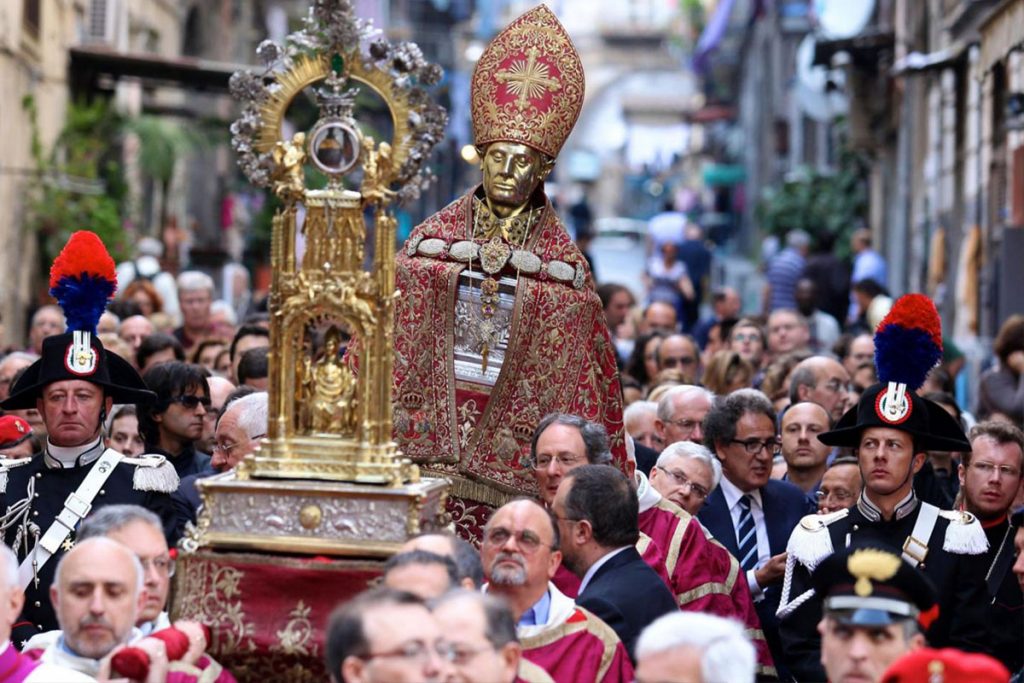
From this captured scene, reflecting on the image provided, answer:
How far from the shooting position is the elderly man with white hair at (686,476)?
927cm

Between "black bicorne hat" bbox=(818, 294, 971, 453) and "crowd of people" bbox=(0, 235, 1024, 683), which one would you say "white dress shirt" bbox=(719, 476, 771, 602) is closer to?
"crowd of people" bbox=(0, 235, 1024, 683)

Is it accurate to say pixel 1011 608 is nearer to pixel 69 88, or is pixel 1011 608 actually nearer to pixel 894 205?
pixel 69 88

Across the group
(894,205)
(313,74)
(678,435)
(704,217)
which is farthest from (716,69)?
(313,74)

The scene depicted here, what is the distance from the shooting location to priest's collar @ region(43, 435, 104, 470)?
8.35 metres

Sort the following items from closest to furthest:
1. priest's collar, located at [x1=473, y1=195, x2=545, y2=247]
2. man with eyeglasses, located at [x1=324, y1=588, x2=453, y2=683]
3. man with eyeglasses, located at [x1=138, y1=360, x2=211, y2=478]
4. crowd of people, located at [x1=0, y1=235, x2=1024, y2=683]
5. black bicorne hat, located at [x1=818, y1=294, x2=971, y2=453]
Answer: man with eyeglasses, located at [x1=324, y1=588, x2=453, y2=683] < crowd of people, located at [x1=0, y1=235, x2=1024, y2=683] < black bicorne hat, located at [x1=818, y1=294, x2=971, y2=453] < priest's collar, located at [x1=473, y1=195, x2=545, y2=247] < man with eyeglasses, located at [x1=138, y1=360, x2=211, y2=478]

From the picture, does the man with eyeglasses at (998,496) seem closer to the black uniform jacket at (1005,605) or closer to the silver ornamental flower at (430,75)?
the black uniform jacket at (1005,605)

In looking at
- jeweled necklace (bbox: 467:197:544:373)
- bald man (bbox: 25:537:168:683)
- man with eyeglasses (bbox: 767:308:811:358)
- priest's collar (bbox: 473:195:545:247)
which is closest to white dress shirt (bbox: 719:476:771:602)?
jeweled necklace (bbox: 467:197:544:373)

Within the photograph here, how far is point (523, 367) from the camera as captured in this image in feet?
29.3

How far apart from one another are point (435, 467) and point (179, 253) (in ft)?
50.0

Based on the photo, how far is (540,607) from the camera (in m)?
7.20

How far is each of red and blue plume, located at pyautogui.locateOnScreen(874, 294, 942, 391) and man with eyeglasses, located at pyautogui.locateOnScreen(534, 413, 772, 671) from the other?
38.0 inches

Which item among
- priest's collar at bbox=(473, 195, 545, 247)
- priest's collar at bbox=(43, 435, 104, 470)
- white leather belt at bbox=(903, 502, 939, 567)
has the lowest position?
white leather belt at bbox=(903, 502, 939, 567)

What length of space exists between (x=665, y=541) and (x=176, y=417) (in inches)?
97.8

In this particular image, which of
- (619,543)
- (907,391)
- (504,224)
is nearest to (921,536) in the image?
(907,391)
